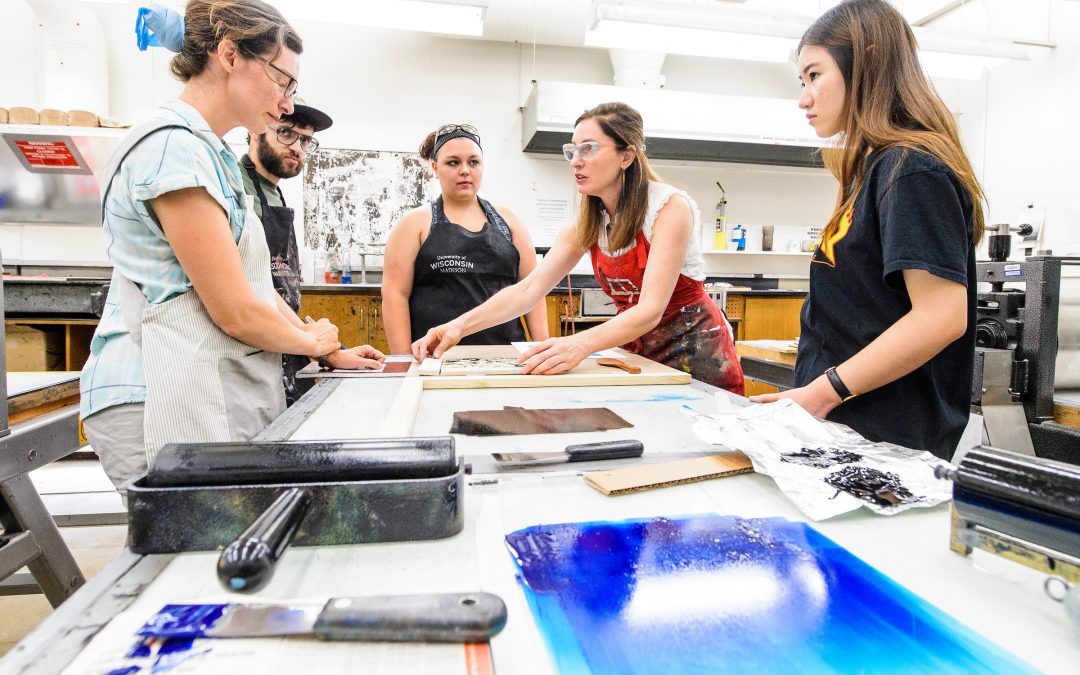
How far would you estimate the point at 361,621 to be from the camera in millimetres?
425

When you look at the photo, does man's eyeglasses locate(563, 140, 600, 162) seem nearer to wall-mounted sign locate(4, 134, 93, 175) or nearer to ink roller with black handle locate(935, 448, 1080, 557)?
ink roller with black handle locate(935, 448, 1080, 557)

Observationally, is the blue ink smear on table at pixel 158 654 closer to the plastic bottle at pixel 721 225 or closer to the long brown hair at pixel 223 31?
the long brown hair at pixel 223 31

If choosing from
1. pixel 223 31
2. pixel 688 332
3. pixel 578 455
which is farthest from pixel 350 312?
pixel 578 455

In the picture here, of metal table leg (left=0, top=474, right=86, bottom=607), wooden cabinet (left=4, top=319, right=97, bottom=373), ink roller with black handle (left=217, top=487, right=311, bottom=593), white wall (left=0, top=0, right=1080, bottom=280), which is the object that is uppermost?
white wall (left=0, top=0, right=1080, bottom=280)

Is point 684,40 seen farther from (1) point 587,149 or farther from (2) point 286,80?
(2) point 286,80

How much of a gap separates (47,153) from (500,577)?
492 cm

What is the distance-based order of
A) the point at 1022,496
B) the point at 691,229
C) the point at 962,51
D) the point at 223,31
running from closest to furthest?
1. the point at 1022,496
2. the point at 223,31
3. the point at 691,229
4. the point at 962,51

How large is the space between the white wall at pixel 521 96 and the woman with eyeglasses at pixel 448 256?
2881 mm

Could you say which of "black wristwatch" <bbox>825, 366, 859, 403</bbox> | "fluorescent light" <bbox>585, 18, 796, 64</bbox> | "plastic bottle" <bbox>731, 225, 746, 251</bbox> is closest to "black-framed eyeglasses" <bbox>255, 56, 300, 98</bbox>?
"black wristwatch" <bbox>825, 366, 859, 403</bbox>

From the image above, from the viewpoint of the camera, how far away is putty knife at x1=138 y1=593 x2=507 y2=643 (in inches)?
16.7

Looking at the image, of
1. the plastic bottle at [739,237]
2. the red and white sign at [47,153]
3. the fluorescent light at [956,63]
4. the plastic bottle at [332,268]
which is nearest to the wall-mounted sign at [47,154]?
the red and white sign at [47,153]

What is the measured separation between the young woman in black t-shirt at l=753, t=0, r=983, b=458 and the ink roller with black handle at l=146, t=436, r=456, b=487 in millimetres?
759

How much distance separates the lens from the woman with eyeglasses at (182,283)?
3.25 feet

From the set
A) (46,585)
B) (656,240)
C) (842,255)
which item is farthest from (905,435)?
(46,585)
